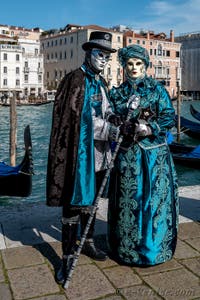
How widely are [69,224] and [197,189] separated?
2096mm

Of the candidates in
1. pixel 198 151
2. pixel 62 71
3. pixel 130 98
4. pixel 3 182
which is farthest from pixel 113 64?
pixel 130 98

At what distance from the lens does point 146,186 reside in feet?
6.88

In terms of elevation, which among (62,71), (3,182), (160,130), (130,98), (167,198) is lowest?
(3,182)

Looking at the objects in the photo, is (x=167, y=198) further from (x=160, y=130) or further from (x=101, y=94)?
(x=101, y=94)

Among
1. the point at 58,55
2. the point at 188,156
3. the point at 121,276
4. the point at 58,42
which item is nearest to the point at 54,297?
the point at 121,276

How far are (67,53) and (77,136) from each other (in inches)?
1940

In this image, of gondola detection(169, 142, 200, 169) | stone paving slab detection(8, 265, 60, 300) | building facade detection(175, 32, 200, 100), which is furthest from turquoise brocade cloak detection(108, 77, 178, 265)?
building facade detection(175, 32, 200, 100)

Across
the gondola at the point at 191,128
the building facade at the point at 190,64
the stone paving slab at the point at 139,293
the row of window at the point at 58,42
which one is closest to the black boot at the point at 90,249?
the stone paving slab at the point at 139,293

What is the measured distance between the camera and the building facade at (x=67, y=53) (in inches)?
1844

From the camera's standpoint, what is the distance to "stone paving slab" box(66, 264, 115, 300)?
72.2 inches

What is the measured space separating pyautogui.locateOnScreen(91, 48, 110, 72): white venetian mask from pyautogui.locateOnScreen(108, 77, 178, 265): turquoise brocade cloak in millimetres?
212

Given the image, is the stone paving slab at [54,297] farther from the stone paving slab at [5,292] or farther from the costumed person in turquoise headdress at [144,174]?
the costumed person in turquoise headdress at [144,174]

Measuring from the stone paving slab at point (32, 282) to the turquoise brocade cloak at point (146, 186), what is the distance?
1.34 feet

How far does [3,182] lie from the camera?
5660 mm
